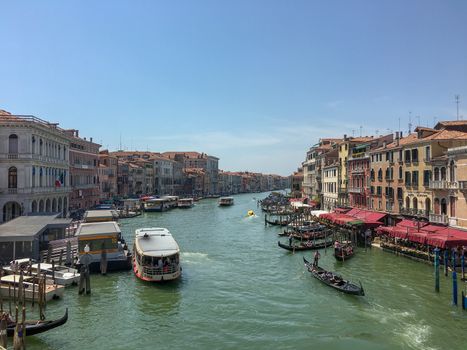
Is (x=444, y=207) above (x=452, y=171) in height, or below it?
below

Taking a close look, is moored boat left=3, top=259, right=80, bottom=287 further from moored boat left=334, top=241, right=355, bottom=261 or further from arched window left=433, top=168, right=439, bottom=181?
arched window left=433, top=168, right=439, bottom=181

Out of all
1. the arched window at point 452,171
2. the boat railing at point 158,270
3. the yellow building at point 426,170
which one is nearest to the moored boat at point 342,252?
the yellow building at point 426,170

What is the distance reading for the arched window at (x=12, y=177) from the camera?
3466 cm

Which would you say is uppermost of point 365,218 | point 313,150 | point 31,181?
point 313,150

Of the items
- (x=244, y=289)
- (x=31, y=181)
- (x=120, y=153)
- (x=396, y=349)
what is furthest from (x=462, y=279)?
(x=120, y=153)

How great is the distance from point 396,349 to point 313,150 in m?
55.8

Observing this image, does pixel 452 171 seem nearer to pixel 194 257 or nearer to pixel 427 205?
pixel 427 205

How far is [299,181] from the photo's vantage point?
352ft

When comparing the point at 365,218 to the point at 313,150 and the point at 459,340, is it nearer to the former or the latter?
the point at 459,340

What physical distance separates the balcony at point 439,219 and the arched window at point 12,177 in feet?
106

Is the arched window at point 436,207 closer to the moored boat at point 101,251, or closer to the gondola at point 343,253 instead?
the gondola at point 343,253

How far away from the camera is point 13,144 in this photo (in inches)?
1361

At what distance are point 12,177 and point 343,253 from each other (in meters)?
26.9

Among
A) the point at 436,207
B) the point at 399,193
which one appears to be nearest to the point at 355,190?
the point at 399,193
